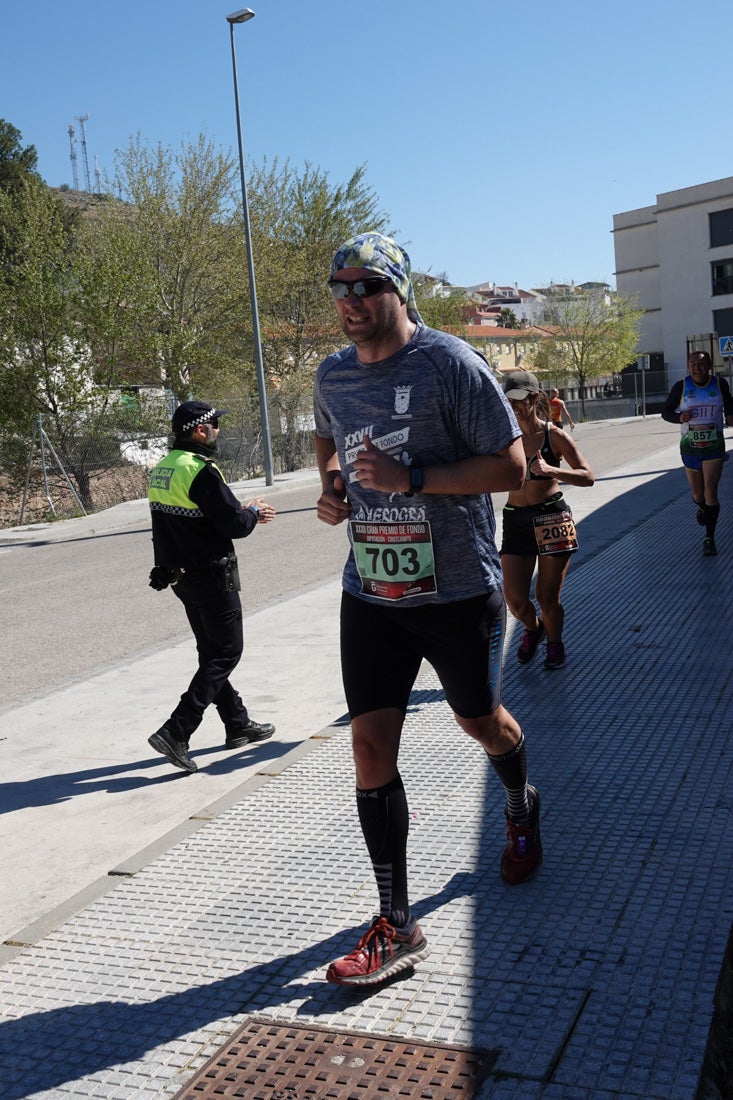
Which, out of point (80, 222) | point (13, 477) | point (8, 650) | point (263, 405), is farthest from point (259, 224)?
point (8, 650)

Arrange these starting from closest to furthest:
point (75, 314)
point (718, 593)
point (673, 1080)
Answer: point (673, 1080)
point (718, 593)
point (75, 314)

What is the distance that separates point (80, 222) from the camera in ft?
98.3

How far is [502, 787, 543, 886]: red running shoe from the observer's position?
3.65 metres

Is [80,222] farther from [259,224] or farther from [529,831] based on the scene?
[529,831]

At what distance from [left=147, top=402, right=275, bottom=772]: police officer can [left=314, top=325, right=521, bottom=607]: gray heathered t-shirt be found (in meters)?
2.08

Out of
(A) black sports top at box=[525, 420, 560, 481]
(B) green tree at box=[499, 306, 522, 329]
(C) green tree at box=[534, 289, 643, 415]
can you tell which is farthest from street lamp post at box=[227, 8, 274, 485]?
(B) green tree at box=[499, 306, 522, 329]

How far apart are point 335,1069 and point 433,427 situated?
1.65m

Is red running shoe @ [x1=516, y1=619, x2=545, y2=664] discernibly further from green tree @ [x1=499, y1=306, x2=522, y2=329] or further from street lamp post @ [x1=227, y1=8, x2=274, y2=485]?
green tree @ [x1=499, y1=306, x2=522, y2=329]

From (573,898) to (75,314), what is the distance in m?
21.2

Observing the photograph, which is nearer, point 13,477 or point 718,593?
point 718,593

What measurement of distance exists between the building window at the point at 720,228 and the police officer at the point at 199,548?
71248mm

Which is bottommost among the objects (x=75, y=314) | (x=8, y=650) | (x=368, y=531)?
(x=8, y=650)

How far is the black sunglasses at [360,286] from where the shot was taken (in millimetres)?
3020

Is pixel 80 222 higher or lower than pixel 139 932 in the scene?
higher
